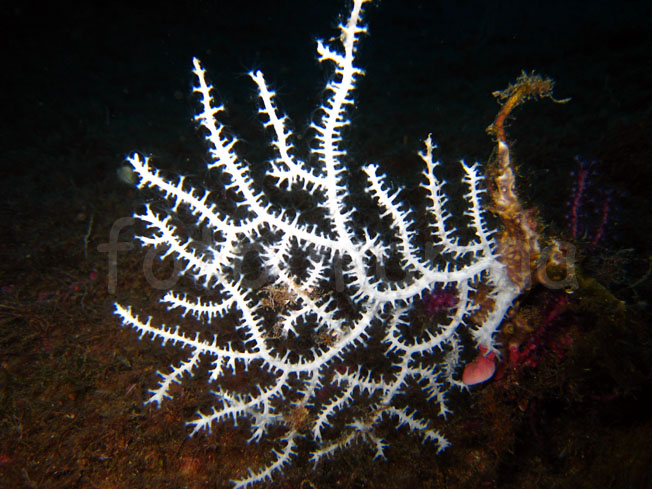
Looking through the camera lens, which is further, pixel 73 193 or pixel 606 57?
pixel 606 57

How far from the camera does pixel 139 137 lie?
22.4 feet

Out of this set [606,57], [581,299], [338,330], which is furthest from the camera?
[606,57]

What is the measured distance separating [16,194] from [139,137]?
2530 mm

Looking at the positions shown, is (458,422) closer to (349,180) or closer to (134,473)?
(134,473)

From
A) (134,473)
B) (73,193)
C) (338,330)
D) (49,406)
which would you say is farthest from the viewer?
(73,193)

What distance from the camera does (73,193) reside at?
4898 millimetres

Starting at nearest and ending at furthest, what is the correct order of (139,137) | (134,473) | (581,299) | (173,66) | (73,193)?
(581,299) < (134,473) < (73,193) < (139,137) < (173,66)

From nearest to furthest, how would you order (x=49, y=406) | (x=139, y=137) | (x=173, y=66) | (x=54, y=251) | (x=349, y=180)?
(x=49, y=406)
(x=54, y=251)
(x=349, y=180)
(x=139, y=137)
(x=173, y=66)

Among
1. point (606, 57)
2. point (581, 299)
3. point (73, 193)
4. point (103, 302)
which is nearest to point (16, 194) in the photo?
point (73, 193)

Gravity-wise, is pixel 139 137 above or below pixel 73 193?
above

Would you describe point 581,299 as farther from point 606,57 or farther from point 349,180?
point 606,57

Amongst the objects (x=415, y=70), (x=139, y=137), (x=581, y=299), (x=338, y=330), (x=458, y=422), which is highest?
(x=415, y=70)

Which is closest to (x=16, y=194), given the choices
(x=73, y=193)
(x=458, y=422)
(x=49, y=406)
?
(x=73, y=193)

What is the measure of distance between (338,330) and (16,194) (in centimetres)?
571
